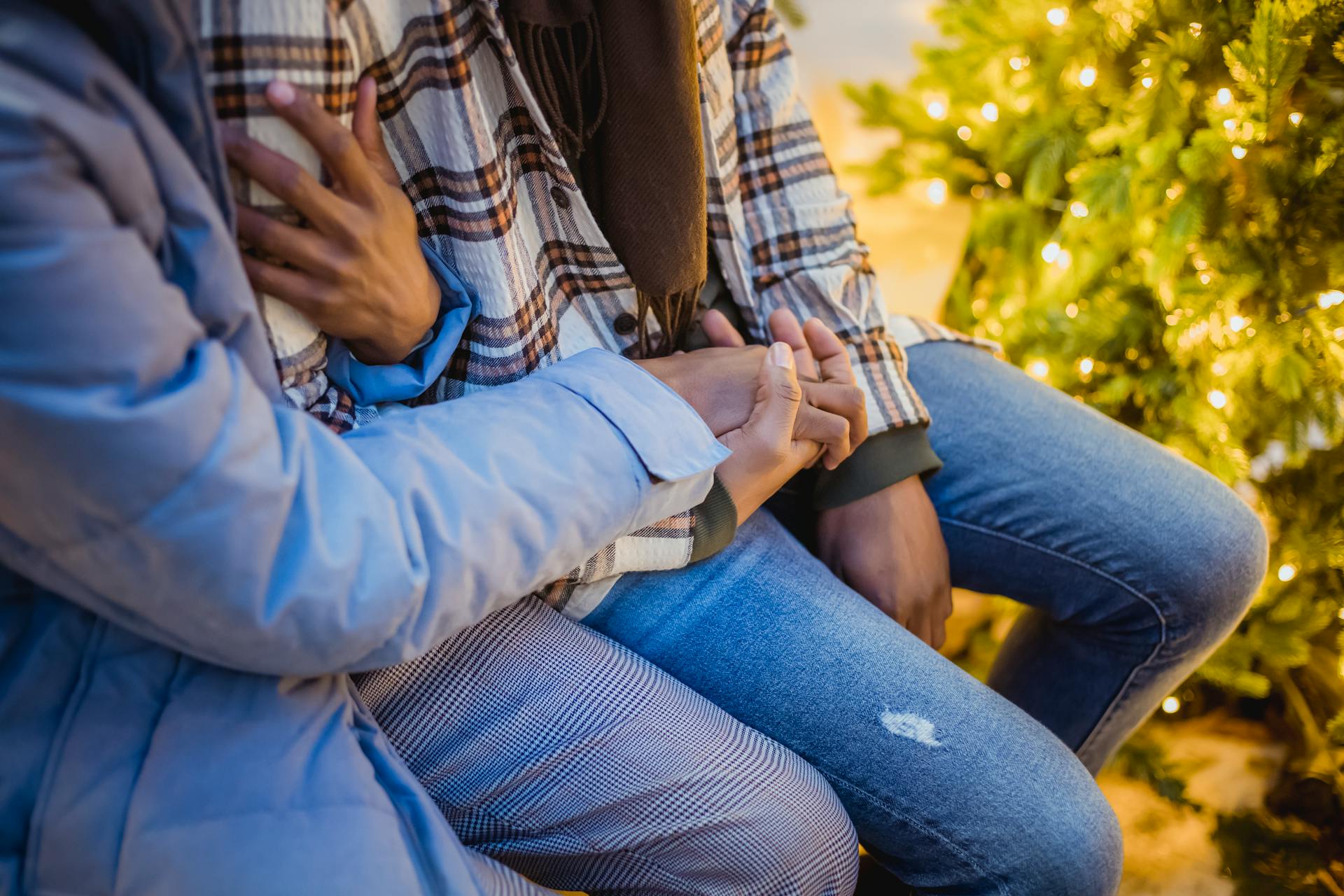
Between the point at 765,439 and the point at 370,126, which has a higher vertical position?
the point at 370,126

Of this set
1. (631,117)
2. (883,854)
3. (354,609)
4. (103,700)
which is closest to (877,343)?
(631,117)

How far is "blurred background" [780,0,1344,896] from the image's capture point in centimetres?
97

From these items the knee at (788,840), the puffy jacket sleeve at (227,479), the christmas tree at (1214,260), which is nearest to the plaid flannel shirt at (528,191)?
the puffy jacket sleeve at (227,479)

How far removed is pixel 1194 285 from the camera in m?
1.07

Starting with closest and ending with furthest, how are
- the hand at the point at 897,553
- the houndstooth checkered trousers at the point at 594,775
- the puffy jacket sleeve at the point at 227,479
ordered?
the puffy jacket sleeve at the point at 227,479 < the houndstooth checkered trousers at the point at 594,775 < the hand at the point at 897,553

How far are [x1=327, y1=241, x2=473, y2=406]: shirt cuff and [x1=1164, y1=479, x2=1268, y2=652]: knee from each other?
74cm

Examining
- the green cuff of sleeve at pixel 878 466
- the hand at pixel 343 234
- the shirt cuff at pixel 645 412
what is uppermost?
the hand at pixel 343 234

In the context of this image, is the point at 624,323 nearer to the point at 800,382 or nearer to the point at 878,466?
the point at 800,382

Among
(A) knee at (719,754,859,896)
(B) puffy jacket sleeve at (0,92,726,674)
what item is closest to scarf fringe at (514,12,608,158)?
(B) puffy jacket sleeve at (0,92,726,674)

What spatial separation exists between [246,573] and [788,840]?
0.46 meters

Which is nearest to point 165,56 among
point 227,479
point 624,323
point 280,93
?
point 280,93

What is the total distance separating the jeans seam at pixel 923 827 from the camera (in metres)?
0.72

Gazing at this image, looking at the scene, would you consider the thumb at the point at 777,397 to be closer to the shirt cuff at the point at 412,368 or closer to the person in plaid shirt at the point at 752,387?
the person in plaid shirt at the point at 752,387

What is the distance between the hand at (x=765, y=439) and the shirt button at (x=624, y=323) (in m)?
0.13
